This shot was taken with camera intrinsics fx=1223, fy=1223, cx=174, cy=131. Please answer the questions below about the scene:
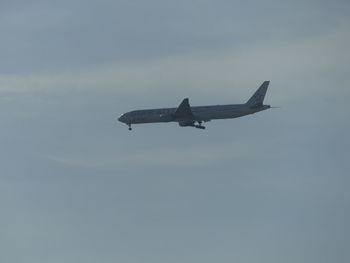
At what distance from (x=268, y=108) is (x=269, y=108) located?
2.49 feet

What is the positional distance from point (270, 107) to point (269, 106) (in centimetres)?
78

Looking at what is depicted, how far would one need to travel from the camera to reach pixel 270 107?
198 m

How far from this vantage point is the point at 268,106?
199375mm

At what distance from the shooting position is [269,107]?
7840 inches

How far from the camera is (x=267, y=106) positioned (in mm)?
199750

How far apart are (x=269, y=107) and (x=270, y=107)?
39.5 inches

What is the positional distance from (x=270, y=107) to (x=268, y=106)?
128 centimetres

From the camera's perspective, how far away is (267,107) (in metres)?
200

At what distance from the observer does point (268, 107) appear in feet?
655

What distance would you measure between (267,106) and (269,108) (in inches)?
30.0

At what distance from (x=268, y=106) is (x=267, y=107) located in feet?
1.76

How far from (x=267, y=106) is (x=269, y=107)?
0.71 meters

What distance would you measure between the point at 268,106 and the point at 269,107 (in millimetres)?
334

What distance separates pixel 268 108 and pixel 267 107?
0.76 ft
